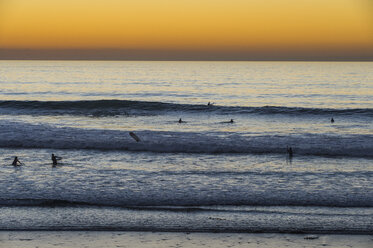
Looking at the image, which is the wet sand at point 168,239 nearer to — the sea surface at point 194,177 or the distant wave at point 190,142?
the sea surface at point 194,177

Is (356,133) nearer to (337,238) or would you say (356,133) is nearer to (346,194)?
(346,194)

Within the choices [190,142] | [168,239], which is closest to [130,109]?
[190,142]

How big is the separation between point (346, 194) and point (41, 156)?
40.9 ft

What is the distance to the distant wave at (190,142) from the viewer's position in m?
21.4

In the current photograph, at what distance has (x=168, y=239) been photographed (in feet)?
29.6

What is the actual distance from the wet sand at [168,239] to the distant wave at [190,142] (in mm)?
11617

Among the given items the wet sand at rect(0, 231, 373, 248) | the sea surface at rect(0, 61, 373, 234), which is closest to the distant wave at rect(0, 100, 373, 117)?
the sea surface at rect(0, 61, 373, 234)

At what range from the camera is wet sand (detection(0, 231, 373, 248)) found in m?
8.72

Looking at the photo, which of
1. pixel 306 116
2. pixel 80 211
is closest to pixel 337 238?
pixel 80 211

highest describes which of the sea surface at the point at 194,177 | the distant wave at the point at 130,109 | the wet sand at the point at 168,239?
the distant wave at the point at 130,109

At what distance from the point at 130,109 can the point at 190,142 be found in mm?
22082

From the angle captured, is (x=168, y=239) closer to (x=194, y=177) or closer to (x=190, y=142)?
(x=194, y=177)

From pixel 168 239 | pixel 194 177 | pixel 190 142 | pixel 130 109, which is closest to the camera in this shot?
pixel 168 239

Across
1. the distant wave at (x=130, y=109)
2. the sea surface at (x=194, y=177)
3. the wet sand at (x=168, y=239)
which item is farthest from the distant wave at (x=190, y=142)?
the distant wave at (x=130, y=109)
